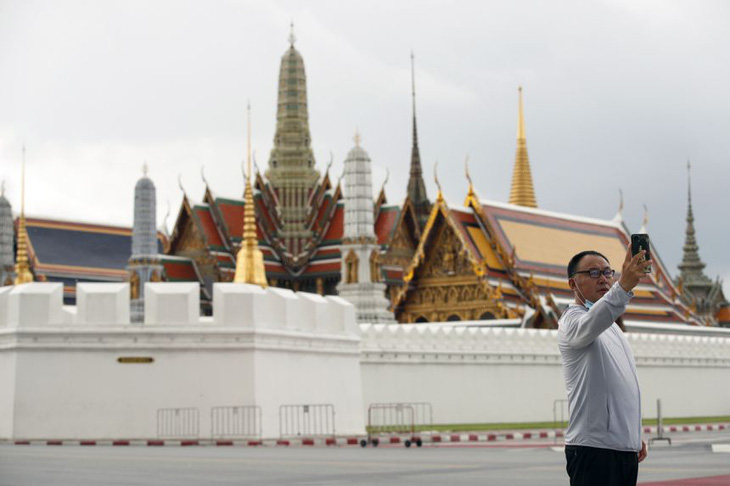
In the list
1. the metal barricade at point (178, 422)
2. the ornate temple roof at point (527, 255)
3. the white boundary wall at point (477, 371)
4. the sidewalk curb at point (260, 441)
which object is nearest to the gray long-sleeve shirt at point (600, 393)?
the sidewalk curb at point (260, 441)

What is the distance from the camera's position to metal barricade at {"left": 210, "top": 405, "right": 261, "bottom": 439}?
70.0ft

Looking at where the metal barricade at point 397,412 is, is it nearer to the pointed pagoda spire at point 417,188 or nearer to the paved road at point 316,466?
the paved road at point 316,466

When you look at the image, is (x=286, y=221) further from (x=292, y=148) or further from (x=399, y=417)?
(x=399, y=417)

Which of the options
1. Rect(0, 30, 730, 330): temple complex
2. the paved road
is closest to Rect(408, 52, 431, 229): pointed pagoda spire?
Rect(0, 30, 730, 330): temple complex

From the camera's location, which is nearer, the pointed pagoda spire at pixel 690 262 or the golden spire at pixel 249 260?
the golden spire at pixel 249 260

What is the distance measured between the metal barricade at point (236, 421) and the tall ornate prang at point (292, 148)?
1425 inches

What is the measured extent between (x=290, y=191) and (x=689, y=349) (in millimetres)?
25480

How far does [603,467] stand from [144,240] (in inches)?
1739

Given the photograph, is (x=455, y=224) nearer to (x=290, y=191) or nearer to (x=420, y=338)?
(x=420, y=338)

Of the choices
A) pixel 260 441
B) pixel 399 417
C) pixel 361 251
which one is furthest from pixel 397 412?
pixel 361 251

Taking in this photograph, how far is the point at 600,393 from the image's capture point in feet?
18.2

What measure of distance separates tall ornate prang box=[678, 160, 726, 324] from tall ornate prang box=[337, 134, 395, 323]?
35.4m

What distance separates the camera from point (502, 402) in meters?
29.8

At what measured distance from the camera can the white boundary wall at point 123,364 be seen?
2148cm
